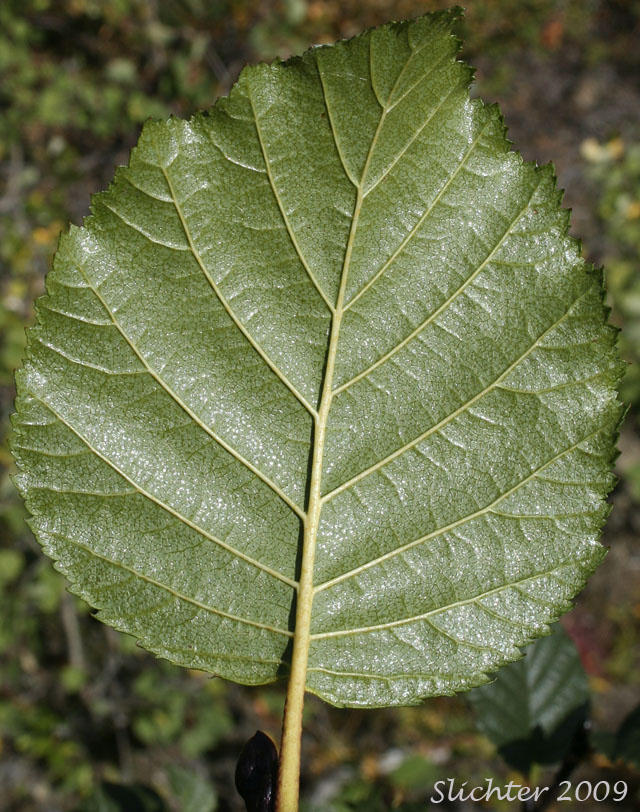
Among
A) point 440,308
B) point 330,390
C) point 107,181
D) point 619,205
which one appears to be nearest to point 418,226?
point 440,308

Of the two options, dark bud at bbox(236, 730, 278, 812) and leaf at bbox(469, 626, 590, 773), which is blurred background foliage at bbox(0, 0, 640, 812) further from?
dark bud at bbox(236, 730, 278, 812)

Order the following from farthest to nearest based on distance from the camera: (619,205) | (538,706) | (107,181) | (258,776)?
(619,205) < (107,181) < (538,706) < (258,776)

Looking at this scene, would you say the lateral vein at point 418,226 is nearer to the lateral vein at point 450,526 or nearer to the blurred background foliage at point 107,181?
the lateral vein at point 450,526

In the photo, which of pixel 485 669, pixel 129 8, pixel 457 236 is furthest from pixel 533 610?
pixel 129 8

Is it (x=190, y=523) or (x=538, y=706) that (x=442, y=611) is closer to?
(x=190, y=523)

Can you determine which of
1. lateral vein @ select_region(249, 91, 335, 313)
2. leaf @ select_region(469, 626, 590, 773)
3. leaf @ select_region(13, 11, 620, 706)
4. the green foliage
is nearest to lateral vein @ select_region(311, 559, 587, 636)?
leaf @ select_region(13, 11, 620, 706)
